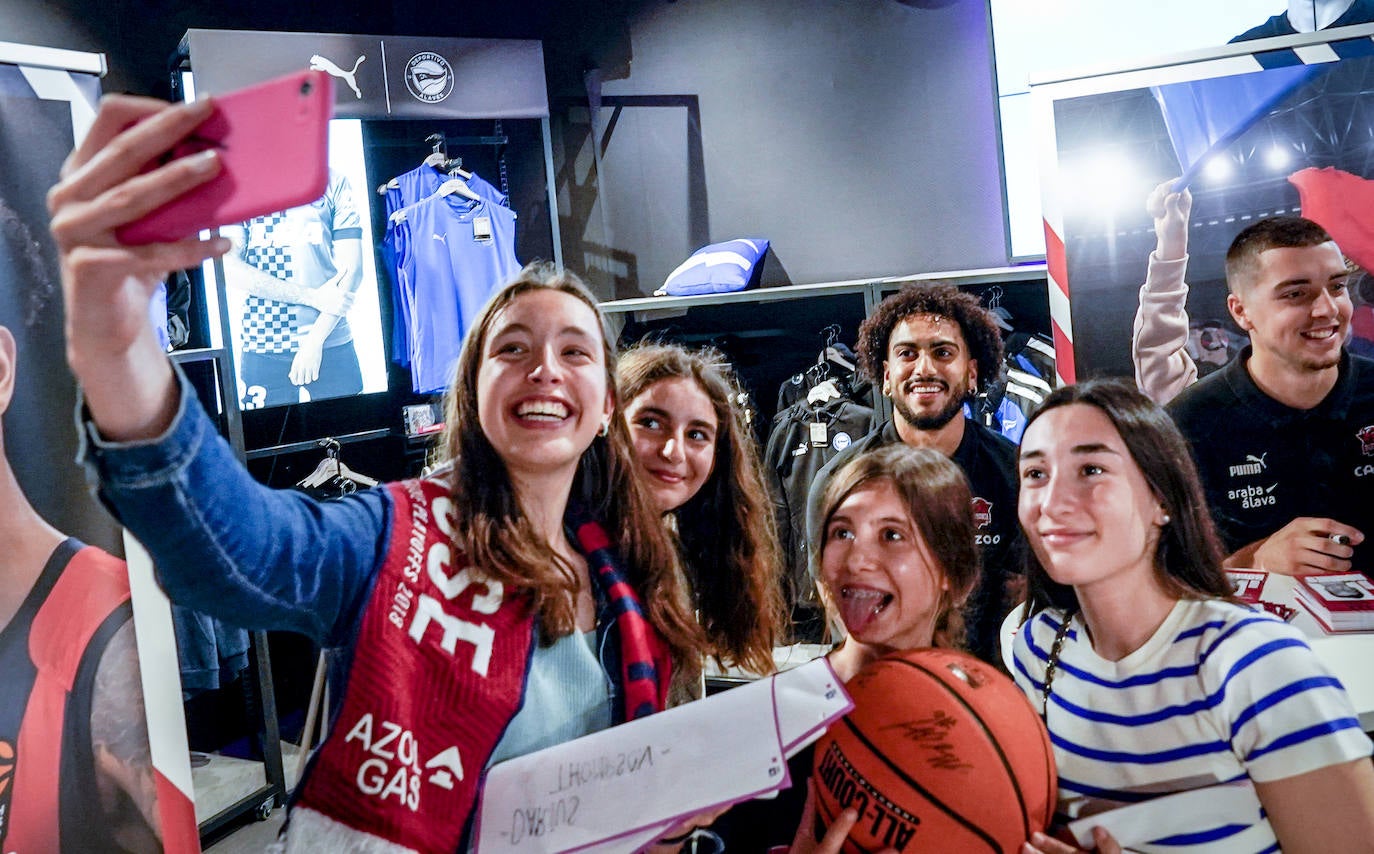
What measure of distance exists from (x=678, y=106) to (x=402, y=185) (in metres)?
1.03

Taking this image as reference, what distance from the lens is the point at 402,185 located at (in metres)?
3.22

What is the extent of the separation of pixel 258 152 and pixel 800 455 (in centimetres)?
168

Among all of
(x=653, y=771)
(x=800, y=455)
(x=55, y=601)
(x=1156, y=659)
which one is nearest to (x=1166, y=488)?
(x=1156, y=659)

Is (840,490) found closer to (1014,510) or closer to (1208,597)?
(1014,510)

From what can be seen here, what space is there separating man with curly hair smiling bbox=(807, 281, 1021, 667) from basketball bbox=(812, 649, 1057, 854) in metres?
0.20

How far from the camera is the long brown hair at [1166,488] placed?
1359 millimetres

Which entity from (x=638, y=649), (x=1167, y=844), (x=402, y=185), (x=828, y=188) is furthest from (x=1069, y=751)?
(x=402, y=185)

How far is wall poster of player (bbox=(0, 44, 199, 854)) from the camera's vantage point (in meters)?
1.36

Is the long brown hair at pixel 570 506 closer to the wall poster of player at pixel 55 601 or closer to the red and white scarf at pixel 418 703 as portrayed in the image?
the red and white scarf at pixel 418 703

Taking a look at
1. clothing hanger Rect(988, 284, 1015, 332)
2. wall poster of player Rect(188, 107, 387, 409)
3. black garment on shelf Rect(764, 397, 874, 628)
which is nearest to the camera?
black garment on shelf Rect(764, 397, 874, 628)

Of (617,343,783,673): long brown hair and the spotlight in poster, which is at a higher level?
the spotlight in poster

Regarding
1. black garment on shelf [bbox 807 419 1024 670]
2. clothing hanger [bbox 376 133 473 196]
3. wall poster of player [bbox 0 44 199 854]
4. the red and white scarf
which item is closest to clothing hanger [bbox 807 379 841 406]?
black garment on shelf [bbox 807 419 1024 670]

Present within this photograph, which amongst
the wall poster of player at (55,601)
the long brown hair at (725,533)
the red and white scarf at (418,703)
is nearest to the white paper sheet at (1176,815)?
the long brown hair at (725,533)

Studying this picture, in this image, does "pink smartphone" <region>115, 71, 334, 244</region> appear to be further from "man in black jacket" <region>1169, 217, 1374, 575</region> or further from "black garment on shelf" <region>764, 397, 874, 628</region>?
"man in black jacket" <region>1169, 217, 1374, 575</region>
